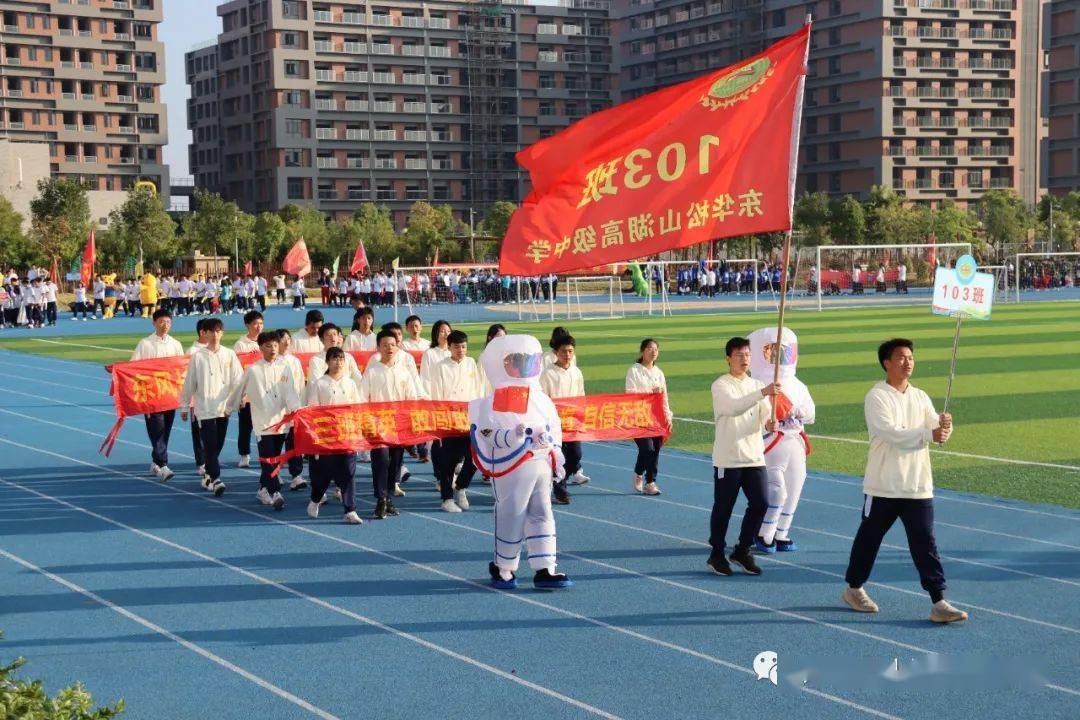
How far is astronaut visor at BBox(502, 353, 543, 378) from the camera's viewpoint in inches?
362

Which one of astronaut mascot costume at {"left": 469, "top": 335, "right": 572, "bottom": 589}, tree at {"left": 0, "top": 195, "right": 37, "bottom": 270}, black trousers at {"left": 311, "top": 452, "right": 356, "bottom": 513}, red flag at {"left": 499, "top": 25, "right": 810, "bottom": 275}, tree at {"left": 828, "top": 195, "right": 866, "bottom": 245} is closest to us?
red flag at {"left": 499, "top": 25, "right": 810, "bottom": 275}

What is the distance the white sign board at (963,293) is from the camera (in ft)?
25.6

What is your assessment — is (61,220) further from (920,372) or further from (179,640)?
(179,640)

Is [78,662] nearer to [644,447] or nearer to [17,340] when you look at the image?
[644,447]

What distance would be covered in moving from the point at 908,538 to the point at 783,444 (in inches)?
82.3

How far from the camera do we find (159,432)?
14500mm

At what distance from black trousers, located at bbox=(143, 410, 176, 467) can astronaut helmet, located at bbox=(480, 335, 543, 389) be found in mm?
6251

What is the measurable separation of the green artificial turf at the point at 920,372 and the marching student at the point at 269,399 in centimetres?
429

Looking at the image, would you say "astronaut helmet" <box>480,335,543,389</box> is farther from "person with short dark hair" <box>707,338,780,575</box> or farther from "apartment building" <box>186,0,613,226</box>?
"apartment building" <box>186,0,613,226</box>

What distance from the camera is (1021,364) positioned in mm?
24828

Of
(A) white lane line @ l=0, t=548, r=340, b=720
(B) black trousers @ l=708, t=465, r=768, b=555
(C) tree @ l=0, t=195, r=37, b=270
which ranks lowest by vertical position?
(A) white lane line @ l=0, t=548, r=340, b=720

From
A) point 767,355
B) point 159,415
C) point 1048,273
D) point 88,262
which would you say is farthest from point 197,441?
point 1048,273

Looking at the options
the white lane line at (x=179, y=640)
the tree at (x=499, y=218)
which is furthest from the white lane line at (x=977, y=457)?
the tree at (x=499, y=218)

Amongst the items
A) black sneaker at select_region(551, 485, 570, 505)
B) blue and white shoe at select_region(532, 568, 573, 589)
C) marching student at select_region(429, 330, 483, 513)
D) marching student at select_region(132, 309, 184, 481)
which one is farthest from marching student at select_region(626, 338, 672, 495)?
marching student at select_region(132, 309, 184, 481)
